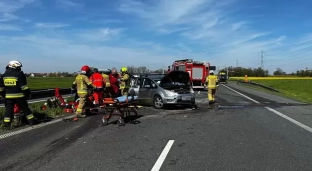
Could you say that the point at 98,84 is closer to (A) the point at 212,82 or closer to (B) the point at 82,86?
(B) the point at 82,86

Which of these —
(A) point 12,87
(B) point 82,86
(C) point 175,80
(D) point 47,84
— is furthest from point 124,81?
(D) point 47,84

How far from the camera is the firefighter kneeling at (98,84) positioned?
43.7ft

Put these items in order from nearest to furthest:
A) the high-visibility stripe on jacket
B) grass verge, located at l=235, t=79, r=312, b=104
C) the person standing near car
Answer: the high-visibility stripe on jacket → the person standing near car → grass verge, located at l=235, t=79, r=312, b=104

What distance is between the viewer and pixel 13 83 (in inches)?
343

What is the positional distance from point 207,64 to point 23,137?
25.2 meters

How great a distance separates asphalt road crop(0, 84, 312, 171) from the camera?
5.46 metres

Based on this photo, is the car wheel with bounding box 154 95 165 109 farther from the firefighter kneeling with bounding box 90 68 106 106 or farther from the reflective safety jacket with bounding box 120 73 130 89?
the firefighter kneeling with bounding box 90 68 106 106

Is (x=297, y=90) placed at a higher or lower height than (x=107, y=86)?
lower

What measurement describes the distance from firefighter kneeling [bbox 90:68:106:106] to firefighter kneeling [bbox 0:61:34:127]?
446cm

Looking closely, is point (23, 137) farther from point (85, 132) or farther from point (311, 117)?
point (311, 117)

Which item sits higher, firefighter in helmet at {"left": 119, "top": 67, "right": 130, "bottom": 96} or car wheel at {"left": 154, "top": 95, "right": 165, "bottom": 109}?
firefighter in helmet at {"left": 119, "top": 67, "right": 130, "bottom": 96}

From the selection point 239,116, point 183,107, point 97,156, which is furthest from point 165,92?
point 97,156

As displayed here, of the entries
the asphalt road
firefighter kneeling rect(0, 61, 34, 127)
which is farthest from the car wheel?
firefighter kneeling rect(0, 61, 34, 127)

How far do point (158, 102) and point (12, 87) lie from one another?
6.48 m
